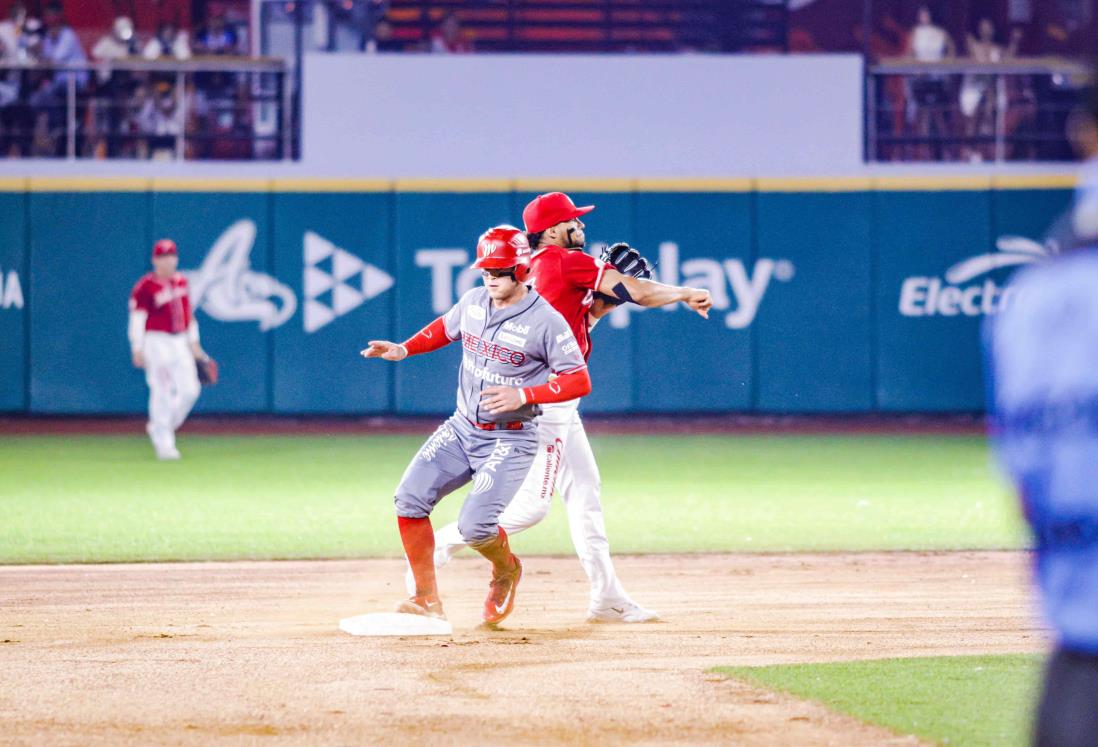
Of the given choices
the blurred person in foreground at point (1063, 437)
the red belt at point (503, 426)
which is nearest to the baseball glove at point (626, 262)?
the red belt at point (503, 426)

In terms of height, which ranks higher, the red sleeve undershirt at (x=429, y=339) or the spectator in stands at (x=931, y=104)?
the spectator in stands at (x=931, y=104)

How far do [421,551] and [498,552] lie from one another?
14.6 inches

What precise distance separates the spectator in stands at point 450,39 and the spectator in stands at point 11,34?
5274 millimetres

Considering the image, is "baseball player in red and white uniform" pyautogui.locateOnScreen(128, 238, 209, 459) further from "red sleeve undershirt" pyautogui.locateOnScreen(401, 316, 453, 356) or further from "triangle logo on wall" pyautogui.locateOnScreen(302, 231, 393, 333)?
"red sleeve undershirt" pyautogui.locateOnScreen(401, 316, 453, 356)

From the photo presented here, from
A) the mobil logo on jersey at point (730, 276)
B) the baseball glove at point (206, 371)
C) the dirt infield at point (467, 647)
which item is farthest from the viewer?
the mobil logo on jersey at point (730, 276)

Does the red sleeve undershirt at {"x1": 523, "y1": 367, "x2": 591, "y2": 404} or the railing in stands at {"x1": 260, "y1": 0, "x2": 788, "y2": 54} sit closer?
the red sleeve undershirt at {"x1": 523, "y1": 367, "x2": 591, "y2": 404}

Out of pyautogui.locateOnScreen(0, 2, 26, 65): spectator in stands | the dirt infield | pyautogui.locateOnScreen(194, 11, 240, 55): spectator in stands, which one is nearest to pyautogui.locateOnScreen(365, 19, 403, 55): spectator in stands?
pyautogui.locateOnScreen(194, 11, 240, 55): spectator in stands

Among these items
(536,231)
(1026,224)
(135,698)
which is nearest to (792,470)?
(1026,224)

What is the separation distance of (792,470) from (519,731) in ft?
33.2

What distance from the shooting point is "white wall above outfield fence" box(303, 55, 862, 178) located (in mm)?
20016

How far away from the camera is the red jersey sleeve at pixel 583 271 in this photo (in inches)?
297

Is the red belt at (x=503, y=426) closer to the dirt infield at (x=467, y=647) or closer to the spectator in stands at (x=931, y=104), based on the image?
the dirt infield at (x=467, y=647)

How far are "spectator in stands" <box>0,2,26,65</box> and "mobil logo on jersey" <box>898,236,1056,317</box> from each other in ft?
38.6

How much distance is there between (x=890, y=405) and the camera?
20.3 metres
